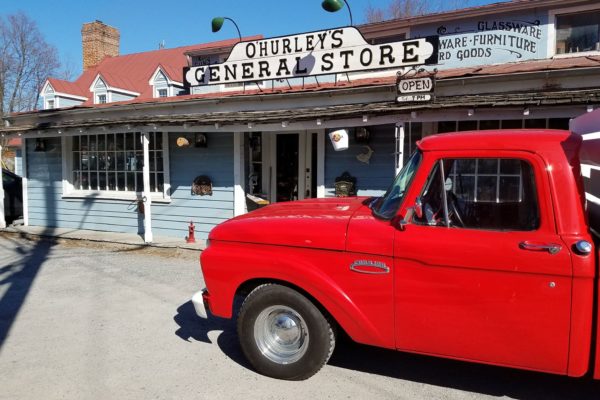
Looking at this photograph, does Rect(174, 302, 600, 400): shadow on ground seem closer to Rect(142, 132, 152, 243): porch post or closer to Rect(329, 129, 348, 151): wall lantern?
Rect(329, 129, 348, 151): wall lantern

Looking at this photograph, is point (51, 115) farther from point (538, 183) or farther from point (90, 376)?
point (538, 183)

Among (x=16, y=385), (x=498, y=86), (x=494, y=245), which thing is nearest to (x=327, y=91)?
(x=498, y=86)

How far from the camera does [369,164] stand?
8336 millimetres

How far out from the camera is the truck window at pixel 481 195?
296 cm

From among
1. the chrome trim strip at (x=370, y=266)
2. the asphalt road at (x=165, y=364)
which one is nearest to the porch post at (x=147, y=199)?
the asphalt road at (x=165, y=364)

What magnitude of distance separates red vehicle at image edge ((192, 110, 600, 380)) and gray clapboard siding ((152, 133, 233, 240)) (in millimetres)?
5822

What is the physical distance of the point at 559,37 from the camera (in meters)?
10.9

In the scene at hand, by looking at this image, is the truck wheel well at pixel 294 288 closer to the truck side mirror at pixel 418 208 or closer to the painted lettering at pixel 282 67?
the truck side mirror at pixel 418 208

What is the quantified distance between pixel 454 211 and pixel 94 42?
86.0 ft

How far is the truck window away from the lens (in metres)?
2.96

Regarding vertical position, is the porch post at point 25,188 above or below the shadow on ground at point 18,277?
above

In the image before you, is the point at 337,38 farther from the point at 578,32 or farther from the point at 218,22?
the point at 578,32

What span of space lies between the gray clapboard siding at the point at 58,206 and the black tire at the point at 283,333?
757 cm

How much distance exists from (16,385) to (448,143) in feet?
12.2
